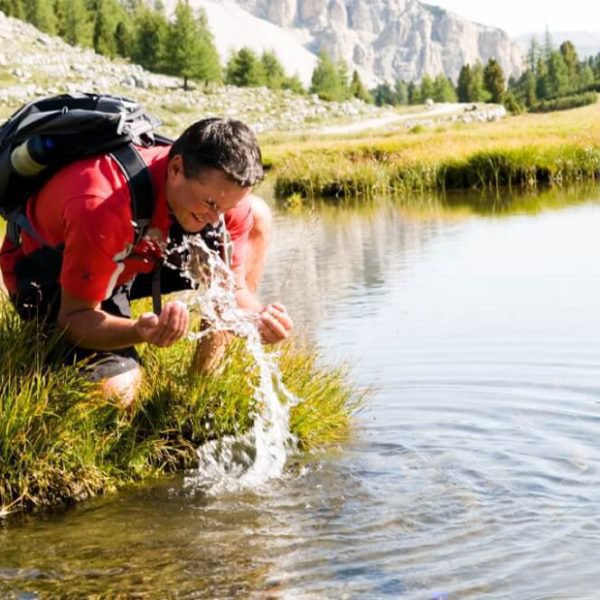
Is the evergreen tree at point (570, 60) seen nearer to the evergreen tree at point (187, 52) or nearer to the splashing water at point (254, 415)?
the evergreen tree at point (187, 52)

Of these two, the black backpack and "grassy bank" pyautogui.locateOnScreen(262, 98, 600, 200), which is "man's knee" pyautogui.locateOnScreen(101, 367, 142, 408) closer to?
the black backpack

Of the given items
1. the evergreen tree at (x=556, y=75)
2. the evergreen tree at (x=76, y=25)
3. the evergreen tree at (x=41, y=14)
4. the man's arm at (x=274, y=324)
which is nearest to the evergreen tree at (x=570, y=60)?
the evergreen tree at (x=556, y=75)

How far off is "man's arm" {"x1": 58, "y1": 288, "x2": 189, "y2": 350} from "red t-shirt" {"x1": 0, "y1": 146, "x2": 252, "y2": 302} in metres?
0.07

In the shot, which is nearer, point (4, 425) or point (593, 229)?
point (4, 425)

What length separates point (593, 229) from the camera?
50.2ft

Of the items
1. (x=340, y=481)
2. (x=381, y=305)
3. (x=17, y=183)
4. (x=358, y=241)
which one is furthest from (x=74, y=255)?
(x=358, y=241)

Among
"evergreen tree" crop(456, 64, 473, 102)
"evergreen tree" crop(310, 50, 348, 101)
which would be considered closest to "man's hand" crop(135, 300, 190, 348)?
"evergreen tree" crop(456, 64, 473, 102)

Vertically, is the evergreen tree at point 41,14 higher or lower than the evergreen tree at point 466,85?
higher

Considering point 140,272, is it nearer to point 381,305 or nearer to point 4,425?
point 4,425

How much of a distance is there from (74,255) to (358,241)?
11941mm

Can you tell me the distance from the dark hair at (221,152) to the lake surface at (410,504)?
4.70 ft

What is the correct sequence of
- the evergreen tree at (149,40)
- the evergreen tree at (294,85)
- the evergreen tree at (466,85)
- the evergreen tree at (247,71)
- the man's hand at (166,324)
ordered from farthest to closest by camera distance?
the evergreen tree at (466,85), the evergreen tree at (294,85), the evergreen tree at (247,71), the evergreen tree at (149,40), the man's hand at (166,324)

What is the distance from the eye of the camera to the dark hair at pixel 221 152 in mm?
4262

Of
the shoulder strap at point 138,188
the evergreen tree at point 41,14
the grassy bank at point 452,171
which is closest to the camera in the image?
the shoulder strap at point 138,188
